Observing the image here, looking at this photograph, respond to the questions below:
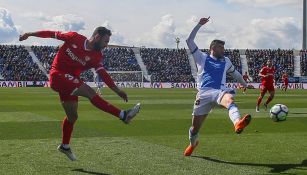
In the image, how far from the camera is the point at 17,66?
6328cm

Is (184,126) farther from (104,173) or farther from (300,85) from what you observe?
(300,85)

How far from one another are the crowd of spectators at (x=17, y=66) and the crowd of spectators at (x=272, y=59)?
29307mm

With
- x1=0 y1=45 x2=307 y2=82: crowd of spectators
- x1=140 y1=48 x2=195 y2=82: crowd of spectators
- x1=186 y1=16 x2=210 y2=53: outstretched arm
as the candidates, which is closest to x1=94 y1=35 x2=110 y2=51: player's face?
x1=186 y1=16 x2=210 y2=53: outstretched arm

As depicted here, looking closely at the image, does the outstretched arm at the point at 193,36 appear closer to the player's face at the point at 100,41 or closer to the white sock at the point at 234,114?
the white sock at the point at 234,114

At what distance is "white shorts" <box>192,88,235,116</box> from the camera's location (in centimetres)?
882

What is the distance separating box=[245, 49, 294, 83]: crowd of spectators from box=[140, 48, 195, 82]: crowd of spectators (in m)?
9.32

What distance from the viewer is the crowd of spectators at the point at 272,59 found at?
226 feet

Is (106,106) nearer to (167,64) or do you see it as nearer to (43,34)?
(43,34)

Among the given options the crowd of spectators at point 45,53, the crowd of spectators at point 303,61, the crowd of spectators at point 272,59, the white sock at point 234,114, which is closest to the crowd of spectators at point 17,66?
the crowd of spectators at point 45,53

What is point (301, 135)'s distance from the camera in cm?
1260

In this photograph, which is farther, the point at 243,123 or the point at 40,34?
the point at 40,34

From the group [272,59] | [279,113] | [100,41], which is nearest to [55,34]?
[100,41]

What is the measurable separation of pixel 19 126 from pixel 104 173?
26.1 feet

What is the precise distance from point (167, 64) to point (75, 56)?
6086cm
